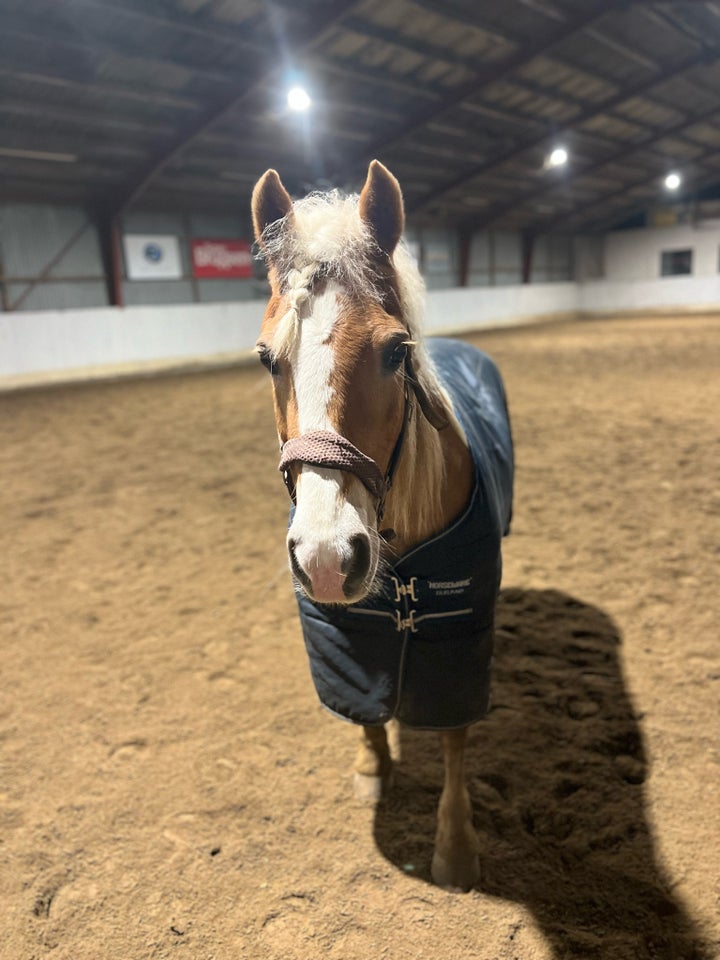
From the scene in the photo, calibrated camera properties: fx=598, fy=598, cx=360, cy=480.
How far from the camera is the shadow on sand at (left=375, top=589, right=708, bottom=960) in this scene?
148 centimetres

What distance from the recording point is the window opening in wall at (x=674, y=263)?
2598 cm

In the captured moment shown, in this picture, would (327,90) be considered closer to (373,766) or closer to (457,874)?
(373,766)

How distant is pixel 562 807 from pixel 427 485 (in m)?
1.14

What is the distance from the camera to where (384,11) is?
9031 mm

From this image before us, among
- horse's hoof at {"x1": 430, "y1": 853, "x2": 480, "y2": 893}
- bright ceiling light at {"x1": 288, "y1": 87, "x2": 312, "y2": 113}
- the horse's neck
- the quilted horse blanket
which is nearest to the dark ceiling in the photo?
bright ceiling light at {"x1": 288, "y1": 87, "x2": 312, "y2": 113}

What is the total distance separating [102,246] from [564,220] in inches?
745

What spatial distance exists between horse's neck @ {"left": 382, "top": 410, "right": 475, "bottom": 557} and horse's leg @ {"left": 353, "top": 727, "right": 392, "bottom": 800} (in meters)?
0.78

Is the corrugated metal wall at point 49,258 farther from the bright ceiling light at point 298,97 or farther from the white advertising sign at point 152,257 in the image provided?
the bright ceiling light at point 298,97

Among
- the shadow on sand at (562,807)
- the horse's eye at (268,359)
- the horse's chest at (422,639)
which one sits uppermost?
the horse's eye at (268,359)

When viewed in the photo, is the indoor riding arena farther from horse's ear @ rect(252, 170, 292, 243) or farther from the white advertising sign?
the white advertising sign

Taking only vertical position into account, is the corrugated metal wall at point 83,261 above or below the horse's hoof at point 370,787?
above

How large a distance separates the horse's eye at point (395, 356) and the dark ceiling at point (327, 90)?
8.71 m

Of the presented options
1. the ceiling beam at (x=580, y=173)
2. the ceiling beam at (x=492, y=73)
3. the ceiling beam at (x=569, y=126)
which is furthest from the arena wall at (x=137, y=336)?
the ceiling beam at (x=492, y=73)

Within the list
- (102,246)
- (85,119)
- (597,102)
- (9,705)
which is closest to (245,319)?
(102,246)
